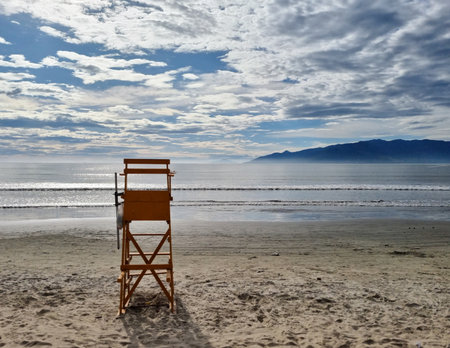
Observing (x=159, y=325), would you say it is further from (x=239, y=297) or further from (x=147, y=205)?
(x=147, y=205)

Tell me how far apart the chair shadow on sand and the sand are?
0.02 m

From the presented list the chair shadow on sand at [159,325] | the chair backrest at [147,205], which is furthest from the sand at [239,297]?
the chair backrest at [147,205]

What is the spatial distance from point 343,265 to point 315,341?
5.13 m

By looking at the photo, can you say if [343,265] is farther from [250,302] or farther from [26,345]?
[26,345]

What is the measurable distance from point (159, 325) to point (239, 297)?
187 centimetres

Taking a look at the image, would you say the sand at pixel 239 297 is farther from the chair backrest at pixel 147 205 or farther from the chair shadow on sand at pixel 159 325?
the chair backrest at pixel 147 205

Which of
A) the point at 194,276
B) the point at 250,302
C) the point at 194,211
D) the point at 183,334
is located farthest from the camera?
the point at 194,211

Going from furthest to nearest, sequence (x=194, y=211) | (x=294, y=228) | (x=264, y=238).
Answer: (x=194, y=211)
(x=294, y=228)
(x=264, y=238)

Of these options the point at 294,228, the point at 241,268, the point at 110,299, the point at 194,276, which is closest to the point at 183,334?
the point at 110,299

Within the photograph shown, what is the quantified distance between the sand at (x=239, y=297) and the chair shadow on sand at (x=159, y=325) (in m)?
0.02

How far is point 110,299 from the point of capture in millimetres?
7207

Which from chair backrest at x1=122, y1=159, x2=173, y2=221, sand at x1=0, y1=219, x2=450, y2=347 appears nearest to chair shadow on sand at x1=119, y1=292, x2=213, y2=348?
sand at x1=0, y1=219, x2=450, y2=347

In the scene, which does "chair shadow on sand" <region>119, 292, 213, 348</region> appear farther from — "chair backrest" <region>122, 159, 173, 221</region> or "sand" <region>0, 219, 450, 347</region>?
"chair backrest" <region>122, 159, 173, 221</region>

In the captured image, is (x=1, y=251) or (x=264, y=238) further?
(x=264, y=238)
